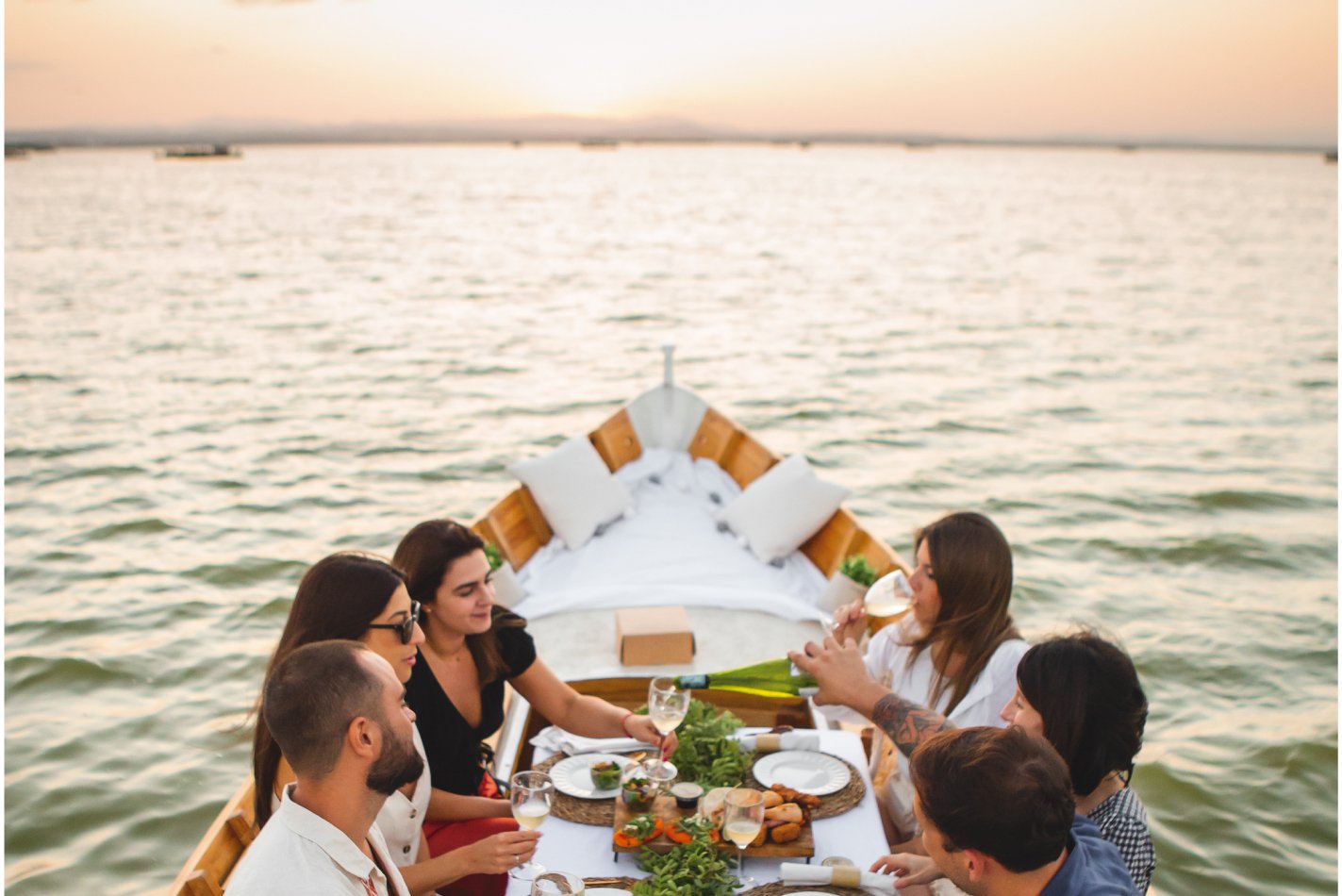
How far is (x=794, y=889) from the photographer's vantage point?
7.41 feet

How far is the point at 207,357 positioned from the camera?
14148 millimetres

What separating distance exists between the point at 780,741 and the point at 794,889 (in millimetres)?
611

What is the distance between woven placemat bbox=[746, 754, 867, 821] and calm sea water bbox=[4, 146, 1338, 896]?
101 inches

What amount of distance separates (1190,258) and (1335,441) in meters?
17.2

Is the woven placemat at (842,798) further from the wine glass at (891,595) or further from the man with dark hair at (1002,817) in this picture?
the man with dark hair at (1002,817)

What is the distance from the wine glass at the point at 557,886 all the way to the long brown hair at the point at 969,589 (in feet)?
4.76

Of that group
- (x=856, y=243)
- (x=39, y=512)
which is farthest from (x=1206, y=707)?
(x=856, y=243)

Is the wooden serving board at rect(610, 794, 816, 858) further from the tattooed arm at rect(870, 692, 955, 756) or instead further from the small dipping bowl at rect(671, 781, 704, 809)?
the tattooed arm at rect(870, 692, 955, 756)

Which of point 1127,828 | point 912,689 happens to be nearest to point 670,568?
point 912,689

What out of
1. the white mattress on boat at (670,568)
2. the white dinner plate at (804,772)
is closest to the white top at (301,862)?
the white dinner plate at (804,772)

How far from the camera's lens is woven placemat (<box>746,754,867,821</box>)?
2572 mm

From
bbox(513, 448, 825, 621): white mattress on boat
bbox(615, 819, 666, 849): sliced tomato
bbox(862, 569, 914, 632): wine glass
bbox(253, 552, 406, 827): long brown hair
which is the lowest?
bbox(513, 448, 825, 621): white mattress on boat

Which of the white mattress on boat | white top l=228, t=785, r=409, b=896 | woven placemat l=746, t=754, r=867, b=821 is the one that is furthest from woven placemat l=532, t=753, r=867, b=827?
the white mattress on boat

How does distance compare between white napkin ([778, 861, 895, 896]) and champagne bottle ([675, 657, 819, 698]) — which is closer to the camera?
white napkin ([778, 861, 895, 896])
